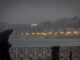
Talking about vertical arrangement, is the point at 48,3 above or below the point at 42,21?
above

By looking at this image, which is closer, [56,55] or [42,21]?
[42,21]

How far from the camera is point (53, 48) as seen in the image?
2375mm

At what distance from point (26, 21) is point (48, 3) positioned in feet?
2.05

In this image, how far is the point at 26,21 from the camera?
229 cm

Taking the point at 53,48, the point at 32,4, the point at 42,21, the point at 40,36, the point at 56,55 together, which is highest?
the point at 32,4

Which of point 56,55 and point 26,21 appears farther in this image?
point 56,55

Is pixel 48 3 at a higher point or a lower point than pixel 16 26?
higher

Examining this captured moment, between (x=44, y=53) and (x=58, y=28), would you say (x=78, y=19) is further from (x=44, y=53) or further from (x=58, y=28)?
(x=44, y=53)

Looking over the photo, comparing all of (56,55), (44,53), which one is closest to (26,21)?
(44,53)

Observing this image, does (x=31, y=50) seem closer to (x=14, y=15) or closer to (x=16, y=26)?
(x=16, y=26)

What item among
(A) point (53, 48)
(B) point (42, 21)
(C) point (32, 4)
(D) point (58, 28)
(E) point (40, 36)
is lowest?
(A) point (53, 48)

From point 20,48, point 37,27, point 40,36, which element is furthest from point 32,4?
point 20,48

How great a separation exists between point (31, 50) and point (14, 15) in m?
0.86

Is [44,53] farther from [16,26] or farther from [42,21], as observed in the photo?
[16,26]
